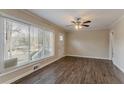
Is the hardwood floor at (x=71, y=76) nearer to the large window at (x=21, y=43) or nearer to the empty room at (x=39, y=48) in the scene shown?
the empty room at (x=39, y=48)

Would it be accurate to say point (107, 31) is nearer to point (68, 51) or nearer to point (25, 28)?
point (68, 51)

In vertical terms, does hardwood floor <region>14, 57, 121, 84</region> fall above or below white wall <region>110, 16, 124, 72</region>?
below

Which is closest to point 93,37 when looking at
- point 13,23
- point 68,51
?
point 68,51

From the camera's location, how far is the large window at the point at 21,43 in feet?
11.5

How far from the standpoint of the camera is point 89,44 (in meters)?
9.66

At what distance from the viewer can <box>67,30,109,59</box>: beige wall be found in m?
9.05

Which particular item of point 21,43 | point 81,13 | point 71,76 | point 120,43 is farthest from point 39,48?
point 120,43

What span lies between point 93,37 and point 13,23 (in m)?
7.11

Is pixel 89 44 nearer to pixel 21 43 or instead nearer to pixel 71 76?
pixel 71 76

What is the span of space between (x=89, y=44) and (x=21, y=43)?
667 centimetres

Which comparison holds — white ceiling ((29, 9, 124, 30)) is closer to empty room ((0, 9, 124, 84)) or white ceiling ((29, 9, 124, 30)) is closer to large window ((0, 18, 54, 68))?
empty room ((0, 9, 124, 84))

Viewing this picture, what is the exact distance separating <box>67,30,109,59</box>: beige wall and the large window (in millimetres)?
4626

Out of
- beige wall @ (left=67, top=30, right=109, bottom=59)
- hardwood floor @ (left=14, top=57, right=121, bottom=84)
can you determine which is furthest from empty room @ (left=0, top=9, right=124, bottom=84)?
beige wall @ (left=67, top=30, right=109, bottom=59)
